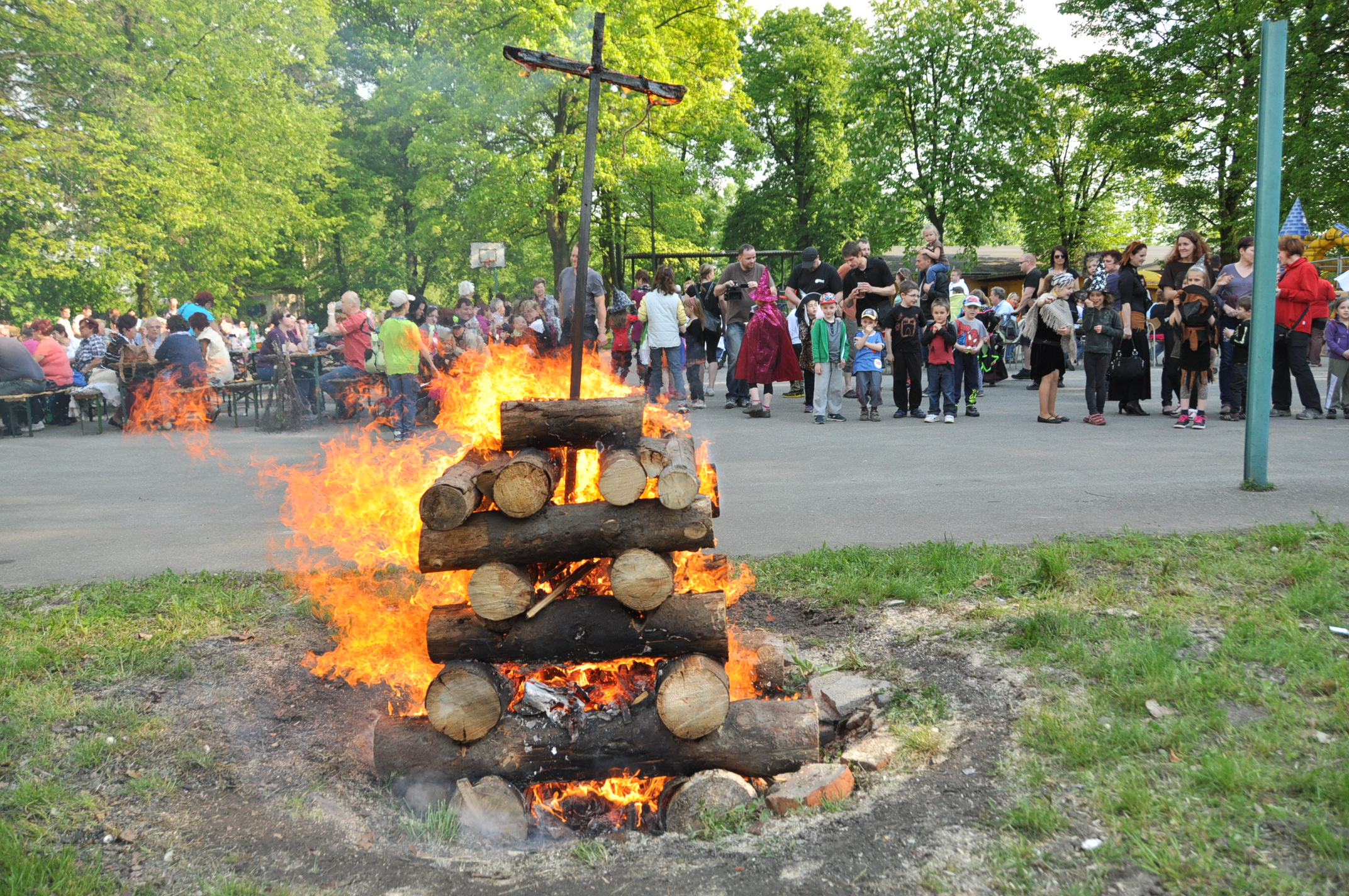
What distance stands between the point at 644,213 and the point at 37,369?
20.3 m

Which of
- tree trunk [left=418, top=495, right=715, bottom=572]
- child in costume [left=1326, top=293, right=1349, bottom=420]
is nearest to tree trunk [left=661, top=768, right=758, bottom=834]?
tree trunk [left=418, top=495, right=715, bottom=572]

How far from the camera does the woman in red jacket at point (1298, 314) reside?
11570 mm

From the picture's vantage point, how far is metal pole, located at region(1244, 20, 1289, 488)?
725cm

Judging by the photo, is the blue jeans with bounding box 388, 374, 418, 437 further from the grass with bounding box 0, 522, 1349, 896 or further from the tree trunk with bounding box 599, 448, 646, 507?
the tree trunk with bounding box 599, 448, 646, 507

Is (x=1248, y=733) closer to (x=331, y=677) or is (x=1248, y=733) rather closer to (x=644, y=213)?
(x=331, y=677)

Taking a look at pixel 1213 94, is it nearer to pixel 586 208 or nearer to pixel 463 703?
pixel 586 208

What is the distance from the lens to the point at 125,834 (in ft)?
11.1

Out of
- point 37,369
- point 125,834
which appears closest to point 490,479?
point 125,834

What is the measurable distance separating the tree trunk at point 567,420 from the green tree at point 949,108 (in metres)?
36.5

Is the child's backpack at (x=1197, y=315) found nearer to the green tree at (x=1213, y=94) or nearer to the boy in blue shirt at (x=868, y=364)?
the boy in blue shirt at (x=868, y=364)

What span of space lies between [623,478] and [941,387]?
33.1 ft

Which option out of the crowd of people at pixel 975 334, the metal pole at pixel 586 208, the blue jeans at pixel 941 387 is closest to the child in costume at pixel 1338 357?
the crowd of people at pixel 975 334

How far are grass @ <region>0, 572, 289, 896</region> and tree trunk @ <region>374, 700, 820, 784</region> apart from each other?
82 cm

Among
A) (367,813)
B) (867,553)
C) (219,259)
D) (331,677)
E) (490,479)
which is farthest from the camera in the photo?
(219,259)
